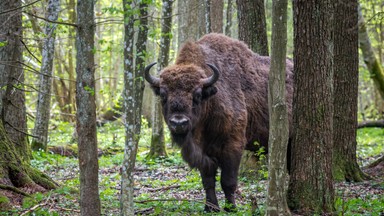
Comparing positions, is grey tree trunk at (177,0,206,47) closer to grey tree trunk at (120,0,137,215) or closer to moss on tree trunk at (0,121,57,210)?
moss on tree trunk at (0,121,57,210)

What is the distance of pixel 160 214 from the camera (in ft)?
28.0

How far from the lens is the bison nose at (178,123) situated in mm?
9023

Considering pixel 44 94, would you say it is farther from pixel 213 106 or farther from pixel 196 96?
pixel 196 96

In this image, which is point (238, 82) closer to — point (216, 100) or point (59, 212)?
point (216, 100)

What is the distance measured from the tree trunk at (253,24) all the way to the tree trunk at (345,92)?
2.05 m

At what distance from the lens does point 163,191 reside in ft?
37.2

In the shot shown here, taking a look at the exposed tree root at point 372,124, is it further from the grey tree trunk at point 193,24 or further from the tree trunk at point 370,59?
the grey tree trunk at point 193,24

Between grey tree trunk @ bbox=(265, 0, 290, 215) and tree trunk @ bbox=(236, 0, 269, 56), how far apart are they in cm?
577

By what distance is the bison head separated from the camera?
9180 millimetres

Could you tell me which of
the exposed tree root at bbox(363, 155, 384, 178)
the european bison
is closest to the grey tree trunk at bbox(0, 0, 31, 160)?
the european bison

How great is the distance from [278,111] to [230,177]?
121 inches

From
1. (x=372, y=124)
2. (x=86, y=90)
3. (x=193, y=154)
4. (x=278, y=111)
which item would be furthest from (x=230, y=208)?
(x=372, y=124)

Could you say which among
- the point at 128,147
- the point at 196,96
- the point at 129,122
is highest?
the point at 196,96

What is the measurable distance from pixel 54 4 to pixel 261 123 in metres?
6.56
